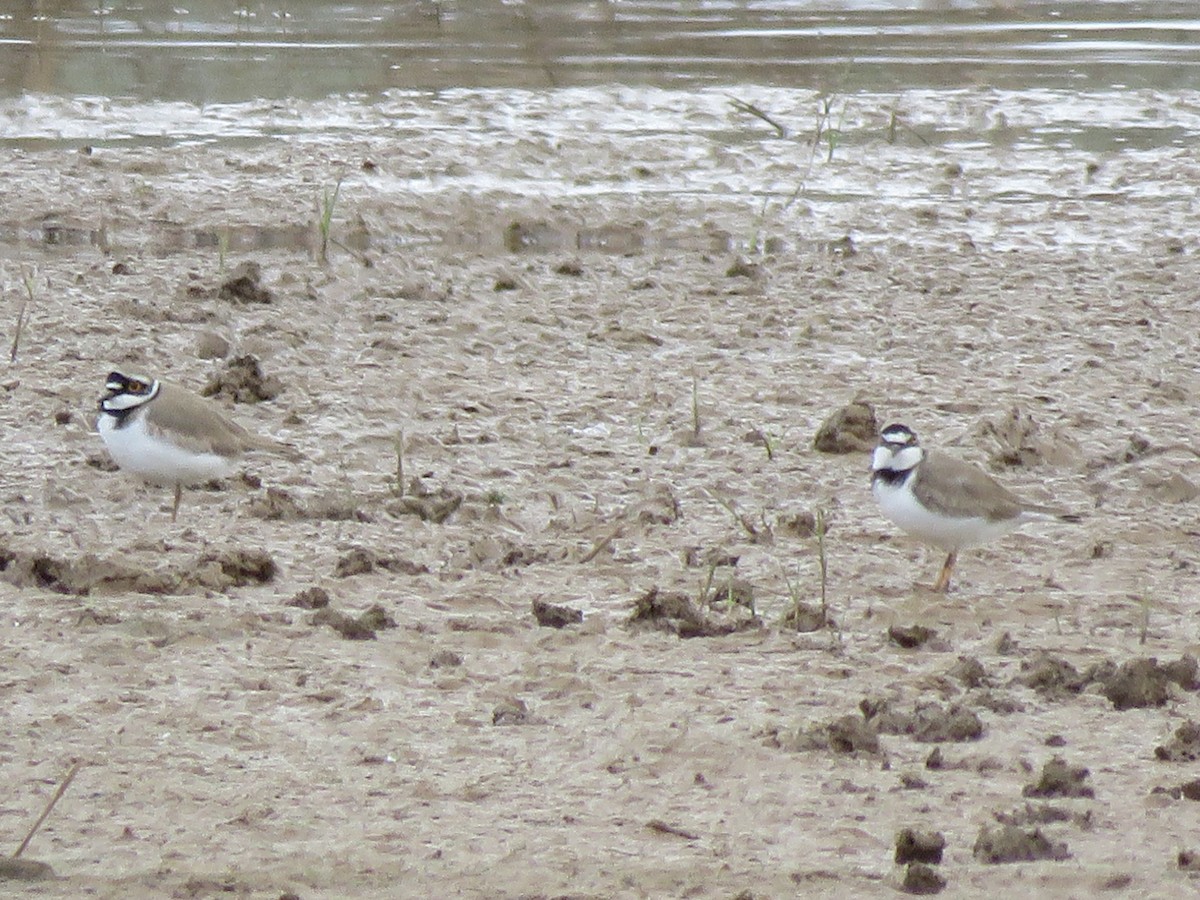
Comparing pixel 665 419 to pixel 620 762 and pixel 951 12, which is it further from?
pixel 951 12

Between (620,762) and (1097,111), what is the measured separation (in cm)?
1008

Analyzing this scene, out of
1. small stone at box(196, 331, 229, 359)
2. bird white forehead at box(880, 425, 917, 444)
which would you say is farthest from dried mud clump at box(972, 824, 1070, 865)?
small stone at box(196, 331, 229, 359)

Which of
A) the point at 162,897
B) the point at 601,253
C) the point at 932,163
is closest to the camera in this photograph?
the point at 162,897

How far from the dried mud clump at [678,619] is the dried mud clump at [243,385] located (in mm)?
2713

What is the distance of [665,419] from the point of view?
8.27 meters

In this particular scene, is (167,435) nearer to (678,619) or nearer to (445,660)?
(445,660)

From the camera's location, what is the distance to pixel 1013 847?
461 centimetres

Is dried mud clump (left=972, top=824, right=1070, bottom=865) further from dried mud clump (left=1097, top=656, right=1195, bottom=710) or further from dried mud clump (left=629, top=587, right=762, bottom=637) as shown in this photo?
dried mud clump (left=629, top=587, right=762, bottom=637)

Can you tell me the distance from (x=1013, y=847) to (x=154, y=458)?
354 centimetres

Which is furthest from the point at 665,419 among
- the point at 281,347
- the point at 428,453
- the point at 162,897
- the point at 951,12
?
the point at 951,12

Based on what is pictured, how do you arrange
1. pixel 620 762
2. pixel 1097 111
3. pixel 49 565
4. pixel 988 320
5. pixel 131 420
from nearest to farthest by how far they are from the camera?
pixel 620 762, pixel 49 565, pixel 131 420, pixel 988 320, pixel 1097 111

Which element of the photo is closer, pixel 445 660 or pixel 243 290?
pixel 445 660

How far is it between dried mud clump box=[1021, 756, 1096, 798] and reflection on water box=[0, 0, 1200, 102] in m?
10.2

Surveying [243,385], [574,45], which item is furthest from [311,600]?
[574,45]
